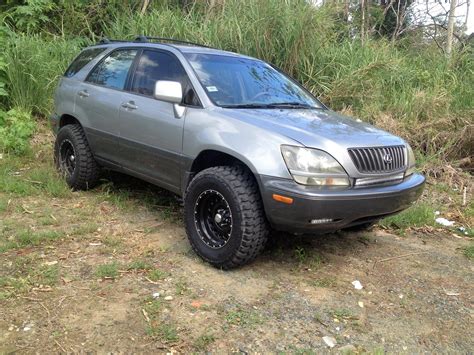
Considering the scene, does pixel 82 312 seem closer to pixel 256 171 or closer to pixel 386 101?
pixel 256 171

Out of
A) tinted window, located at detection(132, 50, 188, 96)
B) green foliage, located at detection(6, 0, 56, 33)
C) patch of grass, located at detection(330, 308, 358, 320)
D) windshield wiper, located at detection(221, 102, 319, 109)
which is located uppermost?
green foliage, located at detection(6, 0, 56, 33)

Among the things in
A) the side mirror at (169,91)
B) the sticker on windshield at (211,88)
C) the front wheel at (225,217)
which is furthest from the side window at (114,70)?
the front wheel at (225,217)

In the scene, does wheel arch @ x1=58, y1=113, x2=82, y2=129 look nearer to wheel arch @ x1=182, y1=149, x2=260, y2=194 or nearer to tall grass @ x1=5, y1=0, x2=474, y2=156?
wheel arch @ x1=182, y1=149, x2=260, y2=194

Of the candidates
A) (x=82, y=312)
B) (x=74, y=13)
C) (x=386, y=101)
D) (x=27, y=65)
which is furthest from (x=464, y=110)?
(x=74, y=13)

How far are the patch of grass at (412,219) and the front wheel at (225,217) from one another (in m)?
2.03

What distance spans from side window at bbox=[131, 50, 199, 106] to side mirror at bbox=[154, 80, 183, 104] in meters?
0.14

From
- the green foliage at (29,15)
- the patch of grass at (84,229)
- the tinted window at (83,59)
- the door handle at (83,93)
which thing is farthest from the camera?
the green foliage at (29,15)

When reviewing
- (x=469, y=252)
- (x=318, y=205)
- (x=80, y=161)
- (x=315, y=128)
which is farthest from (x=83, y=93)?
(x=469, y=252)

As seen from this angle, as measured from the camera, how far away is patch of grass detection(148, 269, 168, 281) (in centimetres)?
363

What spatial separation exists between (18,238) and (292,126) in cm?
247

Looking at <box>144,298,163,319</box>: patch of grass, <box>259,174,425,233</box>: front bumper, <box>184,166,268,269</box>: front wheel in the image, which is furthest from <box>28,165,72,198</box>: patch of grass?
<box>259,174,425,233</box>: front bumper

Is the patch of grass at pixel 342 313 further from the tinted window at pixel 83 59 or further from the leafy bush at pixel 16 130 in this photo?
the leafy bush at pixel 16 130

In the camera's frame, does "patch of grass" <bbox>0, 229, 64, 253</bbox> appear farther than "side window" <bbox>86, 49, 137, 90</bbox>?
No

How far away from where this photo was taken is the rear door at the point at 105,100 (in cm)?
500
